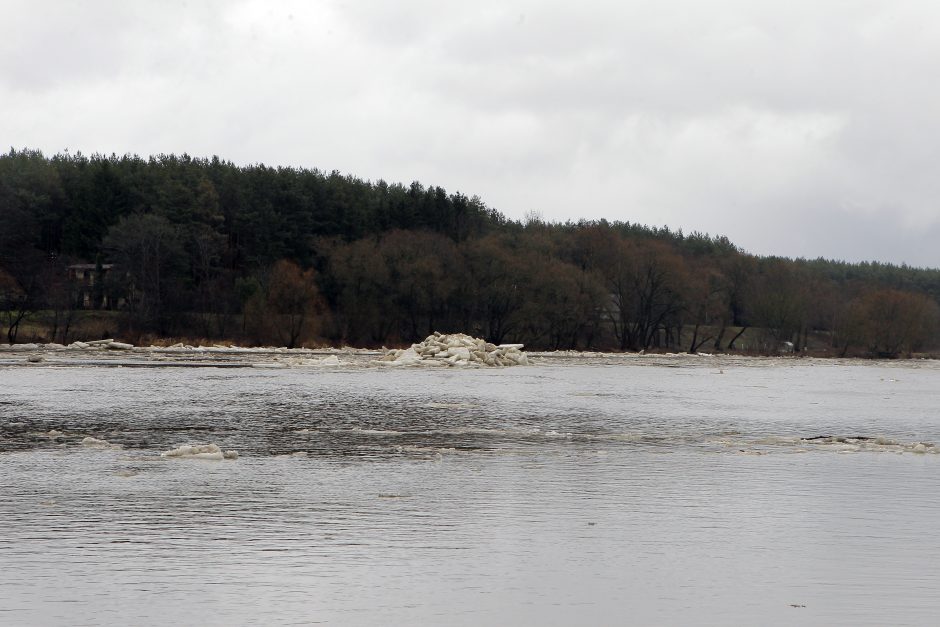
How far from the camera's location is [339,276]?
87.4m

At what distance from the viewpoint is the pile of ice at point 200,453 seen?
1725 centimetres

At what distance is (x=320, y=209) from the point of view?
98.4m

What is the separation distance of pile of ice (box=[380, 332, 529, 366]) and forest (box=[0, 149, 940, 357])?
24.4m

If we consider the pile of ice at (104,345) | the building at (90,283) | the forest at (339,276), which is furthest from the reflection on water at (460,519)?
the building at (90,283)

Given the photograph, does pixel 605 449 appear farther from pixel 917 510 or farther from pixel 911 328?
pixel 911 328

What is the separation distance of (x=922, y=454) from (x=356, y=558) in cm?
1425

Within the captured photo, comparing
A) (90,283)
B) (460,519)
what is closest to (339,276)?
(90,283)

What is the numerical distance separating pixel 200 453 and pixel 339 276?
7042cm

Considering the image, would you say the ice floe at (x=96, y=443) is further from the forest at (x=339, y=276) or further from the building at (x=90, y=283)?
the building at (x=90, y=283)

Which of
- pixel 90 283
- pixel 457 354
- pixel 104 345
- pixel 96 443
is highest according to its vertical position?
pixel 90 283

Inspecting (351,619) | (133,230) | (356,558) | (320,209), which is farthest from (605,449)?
(320,209)

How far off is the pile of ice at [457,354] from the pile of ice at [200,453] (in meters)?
39.9

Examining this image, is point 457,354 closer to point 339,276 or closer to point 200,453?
point 339,276

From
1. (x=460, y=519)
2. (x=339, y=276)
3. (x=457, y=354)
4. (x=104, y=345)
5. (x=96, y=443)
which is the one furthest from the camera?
(x=339, y=276)
